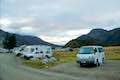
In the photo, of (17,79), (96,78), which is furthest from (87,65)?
(17,79)

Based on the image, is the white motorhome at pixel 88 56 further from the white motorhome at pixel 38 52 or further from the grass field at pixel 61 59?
the white motorhome at pixel 38 52

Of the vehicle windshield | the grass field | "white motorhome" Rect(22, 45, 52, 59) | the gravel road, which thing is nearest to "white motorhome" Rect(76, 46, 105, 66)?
the vehicle windshield

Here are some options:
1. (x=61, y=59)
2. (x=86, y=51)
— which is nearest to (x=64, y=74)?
(x=86, y=51)

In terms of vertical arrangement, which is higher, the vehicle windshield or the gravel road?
the vehicle windshield

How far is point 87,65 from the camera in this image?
30266mm

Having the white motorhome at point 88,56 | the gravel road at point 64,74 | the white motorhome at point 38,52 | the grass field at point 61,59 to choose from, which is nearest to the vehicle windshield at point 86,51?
the white motorhome at point 88,56

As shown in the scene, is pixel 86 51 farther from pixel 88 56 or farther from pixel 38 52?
pixel 38 52

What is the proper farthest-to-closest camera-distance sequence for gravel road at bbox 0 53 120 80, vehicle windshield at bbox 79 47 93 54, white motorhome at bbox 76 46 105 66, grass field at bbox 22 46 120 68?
1. grass field at bbox 22 46 120 68
2. vehicle windshield at bbox 79 47 93 54
3. white motorhome at bbox 76 46 105 66
4. gravel road at bbox 0 53 120 80

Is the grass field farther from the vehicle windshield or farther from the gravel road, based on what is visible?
the gravel road

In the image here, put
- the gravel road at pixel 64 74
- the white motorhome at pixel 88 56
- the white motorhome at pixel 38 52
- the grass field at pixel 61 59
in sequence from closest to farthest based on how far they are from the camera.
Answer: the gravel road at pixel 64 74
the white motorhome at pixel 88 56
the grass field at pixel 61 59
the white motorhome at pixel 38 52

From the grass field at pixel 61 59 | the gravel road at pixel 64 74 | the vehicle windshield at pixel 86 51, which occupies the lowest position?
the gravel road at pixel 64 74

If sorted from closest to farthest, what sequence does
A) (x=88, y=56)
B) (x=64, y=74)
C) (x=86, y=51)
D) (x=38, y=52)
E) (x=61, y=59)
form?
(x=64, y=74) → (x=88, y=56) → (x=86, y=51) → (x=61, y=59) → (x=38, y=52)

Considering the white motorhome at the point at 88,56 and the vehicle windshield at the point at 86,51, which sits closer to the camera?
the white motorhome at the point at 88,56

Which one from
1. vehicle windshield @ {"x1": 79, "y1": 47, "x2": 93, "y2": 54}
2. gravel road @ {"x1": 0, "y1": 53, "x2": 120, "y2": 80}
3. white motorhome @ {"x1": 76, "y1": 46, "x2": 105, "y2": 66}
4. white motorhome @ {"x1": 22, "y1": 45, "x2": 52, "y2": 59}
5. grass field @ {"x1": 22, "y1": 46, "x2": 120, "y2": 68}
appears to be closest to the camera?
gravel road @ {"x1": 0, "y1": 53, "x2": 120, "y2": 80}
